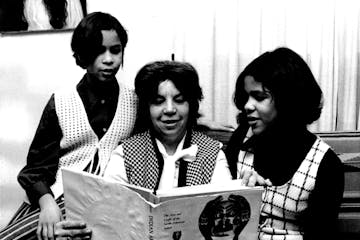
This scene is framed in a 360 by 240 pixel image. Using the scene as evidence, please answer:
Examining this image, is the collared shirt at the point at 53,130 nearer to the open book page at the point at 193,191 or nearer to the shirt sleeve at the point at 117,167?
the shirt sleeve at the point at 117,167

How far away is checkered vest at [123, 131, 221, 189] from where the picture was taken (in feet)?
5.24

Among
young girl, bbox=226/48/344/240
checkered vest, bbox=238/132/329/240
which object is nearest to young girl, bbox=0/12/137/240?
young girl, bbox=226/48/344/240

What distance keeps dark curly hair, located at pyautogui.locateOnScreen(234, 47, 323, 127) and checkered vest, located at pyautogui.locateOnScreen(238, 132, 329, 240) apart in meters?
0.11

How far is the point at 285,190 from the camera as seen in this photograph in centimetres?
157

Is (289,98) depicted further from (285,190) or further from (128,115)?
(128,115)

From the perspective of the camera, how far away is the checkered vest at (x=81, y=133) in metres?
1.77

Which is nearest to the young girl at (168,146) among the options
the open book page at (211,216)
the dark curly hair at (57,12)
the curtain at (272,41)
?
the open book page at (211,216)

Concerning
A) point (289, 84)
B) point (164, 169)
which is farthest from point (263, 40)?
point (164, 169)

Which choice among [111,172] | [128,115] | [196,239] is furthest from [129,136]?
[196,239]

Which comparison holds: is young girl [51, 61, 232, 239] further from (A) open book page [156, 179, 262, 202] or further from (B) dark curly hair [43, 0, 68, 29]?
(B) dark curly hair [43, 0, 68, 29]

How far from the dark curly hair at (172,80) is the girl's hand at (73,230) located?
1.56 feet

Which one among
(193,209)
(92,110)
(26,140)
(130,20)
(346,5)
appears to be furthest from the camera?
(26,140)

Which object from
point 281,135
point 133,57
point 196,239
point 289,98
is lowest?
point 196,239

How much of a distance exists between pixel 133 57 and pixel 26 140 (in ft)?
2.38
